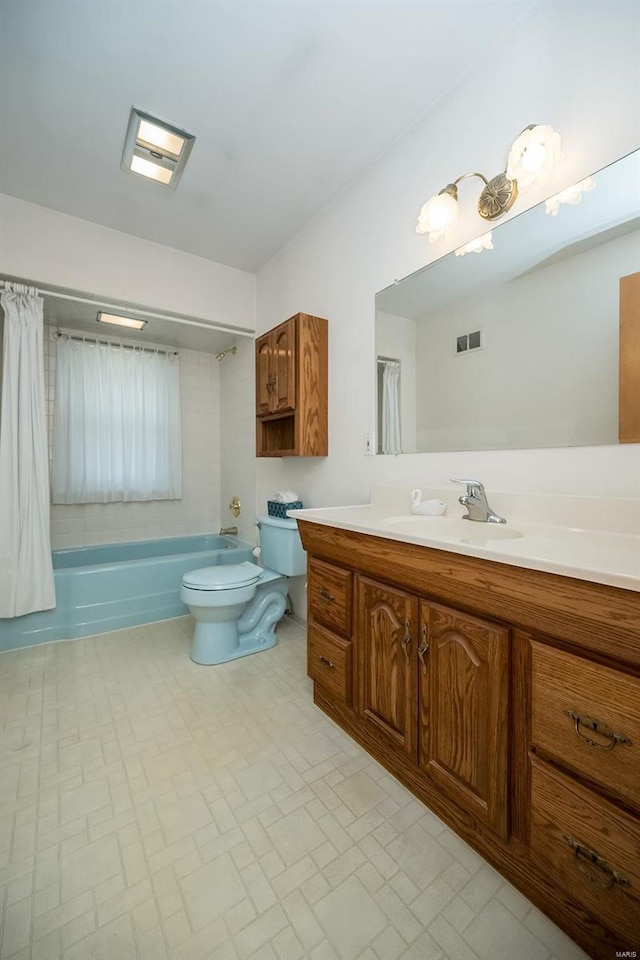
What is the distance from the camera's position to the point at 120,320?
2.71 m

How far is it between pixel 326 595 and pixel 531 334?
3.89 ft

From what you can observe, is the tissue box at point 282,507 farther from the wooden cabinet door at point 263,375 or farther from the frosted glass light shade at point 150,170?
the frosted glass light shade at point 150,170

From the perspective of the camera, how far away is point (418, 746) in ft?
3.64

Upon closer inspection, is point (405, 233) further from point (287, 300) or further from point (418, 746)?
point (418, 746)

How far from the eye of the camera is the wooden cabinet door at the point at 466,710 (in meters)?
0.87

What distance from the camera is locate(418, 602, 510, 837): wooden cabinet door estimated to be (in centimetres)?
87

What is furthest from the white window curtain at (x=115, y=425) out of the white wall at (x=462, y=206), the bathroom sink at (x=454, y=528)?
the bathroom sink at (x=454, y=528)

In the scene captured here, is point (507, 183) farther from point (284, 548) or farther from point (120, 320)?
point (120, 320)

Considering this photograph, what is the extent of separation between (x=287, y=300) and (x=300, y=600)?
2020 mm

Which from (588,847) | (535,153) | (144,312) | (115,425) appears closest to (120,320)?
(144,312)

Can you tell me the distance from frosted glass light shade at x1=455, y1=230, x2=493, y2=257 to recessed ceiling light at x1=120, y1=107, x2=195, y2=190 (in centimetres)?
133

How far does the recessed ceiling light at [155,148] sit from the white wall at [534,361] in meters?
1.42

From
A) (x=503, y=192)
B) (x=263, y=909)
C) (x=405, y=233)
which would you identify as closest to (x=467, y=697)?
(x=263, y=909)

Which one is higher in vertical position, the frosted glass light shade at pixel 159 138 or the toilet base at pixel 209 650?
the frosted glass light shade at pixel 159 138
